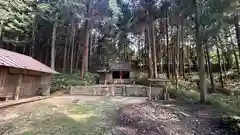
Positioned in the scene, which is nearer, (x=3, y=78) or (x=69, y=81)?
(x=3, y=78)

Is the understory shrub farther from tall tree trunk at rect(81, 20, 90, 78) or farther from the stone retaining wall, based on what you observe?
the stone retaining wall

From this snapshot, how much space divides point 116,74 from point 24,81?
15.6 m

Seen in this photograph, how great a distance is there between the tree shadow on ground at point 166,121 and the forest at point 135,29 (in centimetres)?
369

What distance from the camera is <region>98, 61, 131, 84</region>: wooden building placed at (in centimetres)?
2489

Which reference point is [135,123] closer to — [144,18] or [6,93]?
[6,93]

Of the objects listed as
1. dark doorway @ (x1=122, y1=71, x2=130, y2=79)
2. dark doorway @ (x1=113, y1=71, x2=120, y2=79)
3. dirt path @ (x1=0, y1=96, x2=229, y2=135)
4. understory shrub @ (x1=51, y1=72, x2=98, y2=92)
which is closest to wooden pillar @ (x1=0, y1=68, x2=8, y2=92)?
dirt path @ (x1=0, y1=96, x2=229, y2=135)

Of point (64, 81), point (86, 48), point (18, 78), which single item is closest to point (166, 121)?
point (18, 78)

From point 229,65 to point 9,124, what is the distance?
26575mm

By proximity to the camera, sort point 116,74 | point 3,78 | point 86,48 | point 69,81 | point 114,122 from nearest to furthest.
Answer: point 114,122
point 3,78
point 69,81
point 86,48
point 116,74

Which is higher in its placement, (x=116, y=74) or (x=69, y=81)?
(x=116, y=74)

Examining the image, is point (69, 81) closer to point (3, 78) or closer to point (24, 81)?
point (24, 81)

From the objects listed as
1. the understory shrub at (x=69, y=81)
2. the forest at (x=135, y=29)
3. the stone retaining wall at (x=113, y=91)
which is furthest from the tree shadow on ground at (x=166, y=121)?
the understory shrub at (x=69, y=81)

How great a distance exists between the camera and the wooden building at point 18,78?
1064 centimetres

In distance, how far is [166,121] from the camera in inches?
313
